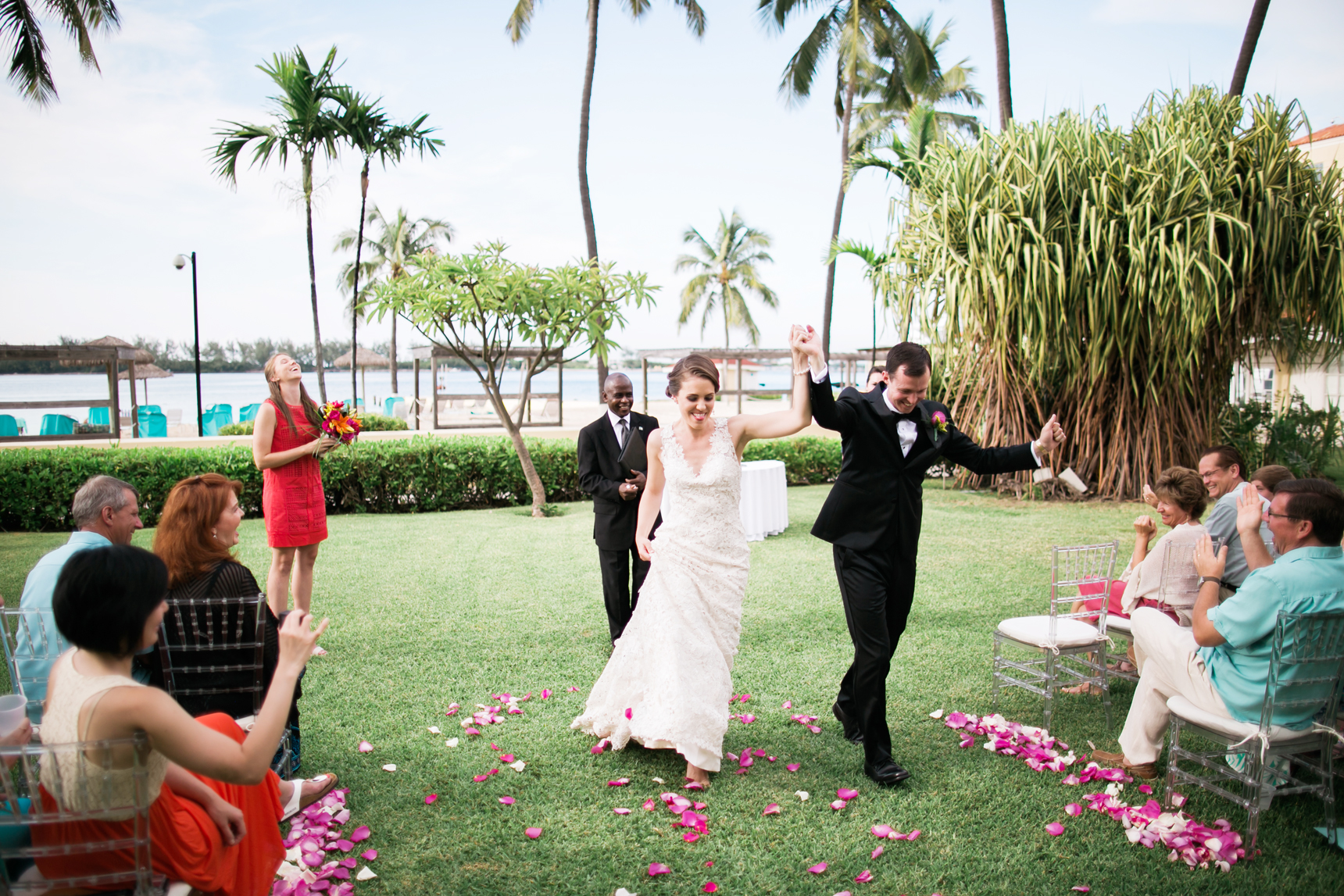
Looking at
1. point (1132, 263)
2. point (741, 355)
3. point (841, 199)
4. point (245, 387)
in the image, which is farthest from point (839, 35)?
point (245, 387)

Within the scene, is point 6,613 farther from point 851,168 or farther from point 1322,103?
point 851,168

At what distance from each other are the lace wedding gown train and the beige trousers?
70.1 inches

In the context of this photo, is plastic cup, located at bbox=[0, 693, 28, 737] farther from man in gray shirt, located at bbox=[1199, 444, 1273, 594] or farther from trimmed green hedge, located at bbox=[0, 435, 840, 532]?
trimmed green hedge, located at bbox=[0, 435, 840, 532]

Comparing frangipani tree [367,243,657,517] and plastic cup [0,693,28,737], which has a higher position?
frangipani tree [367,243,657,517]

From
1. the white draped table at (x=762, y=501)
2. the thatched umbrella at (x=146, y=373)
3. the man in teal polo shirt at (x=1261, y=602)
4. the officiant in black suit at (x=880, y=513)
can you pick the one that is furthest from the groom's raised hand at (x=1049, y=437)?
the thatched umbrella at (x=146, y=373)

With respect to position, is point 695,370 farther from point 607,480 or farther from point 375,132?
point 375,132

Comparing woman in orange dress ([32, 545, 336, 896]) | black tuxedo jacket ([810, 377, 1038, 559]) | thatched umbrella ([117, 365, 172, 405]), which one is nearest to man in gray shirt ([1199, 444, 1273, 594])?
black tuxedo jacket ([810, 377, 1038, 559])

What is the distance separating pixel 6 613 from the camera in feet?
9.30

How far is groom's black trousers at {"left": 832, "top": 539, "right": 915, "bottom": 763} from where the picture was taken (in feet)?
11.7

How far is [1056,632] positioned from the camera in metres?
4.12

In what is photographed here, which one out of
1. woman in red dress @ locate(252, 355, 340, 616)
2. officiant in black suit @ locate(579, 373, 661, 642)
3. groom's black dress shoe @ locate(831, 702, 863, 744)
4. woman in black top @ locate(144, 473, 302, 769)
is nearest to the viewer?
woman in black top @ locate(144, 473, 302, 769)

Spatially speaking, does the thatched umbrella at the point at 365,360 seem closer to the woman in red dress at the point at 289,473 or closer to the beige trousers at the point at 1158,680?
the woman in red dress at the point at 289,473

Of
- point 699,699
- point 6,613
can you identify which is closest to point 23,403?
point 6,613

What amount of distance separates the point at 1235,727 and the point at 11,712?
13.4ft
